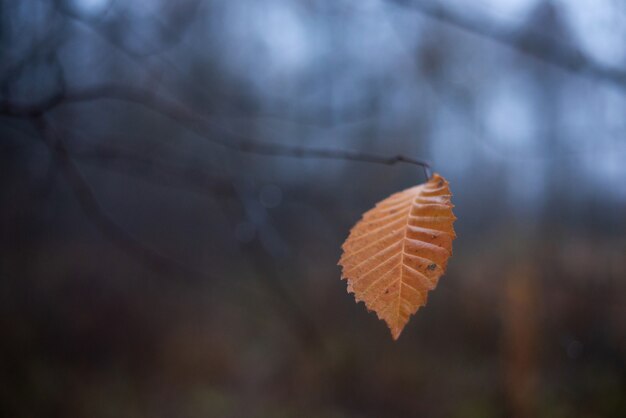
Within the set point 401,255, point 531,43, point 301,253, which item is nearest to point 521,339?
point 301,253

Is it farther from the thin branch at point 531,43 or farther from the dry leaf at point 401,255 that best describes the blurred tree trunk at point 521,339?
the dry leaf at point 401,255

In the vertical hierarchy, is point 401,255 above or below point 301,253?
above

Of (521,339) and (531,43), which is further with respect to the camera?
(521,339)

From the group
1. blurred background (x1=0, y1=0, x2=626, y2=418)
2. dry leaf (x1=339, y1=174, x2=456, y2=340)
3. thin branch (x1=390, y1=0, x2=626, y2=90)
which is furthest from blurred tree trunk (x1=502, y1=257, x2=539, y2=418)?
dry leaf (x1=339, y1=174, x2=456, y2=340)

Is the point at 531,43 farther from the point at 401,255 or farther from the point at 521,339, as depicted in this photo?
the point at 521,339

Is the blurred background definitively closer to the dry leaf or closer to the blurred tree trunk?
the blurred tree trunk

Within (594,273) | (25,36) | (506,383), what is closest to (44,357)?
(25,36)
